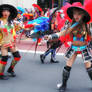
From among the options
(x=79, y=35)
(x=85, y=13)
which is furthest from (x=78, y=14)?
(x=79, y=35)

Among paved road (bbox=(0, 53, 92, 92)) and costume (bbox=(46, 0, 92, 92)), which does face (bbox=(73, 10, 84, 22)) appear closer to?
costume (bbox=(46, 0, 92, 92))

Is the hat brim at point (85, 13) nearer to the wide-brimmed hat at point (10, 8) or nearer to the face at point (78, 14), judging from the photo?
the face at point (78, 14)

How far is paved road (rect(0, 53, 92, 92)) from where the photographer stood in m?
→ 4.16

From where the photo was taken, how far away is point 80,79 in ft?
15.4

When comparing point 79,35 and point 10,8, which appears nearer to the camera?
point 79,35

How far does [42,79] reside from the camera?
4691 mm

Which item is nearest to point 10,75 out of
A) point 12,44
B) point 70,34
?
point 12,44

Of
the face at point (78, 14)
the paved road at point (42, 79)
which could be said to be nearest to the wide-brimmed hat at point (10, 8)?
the paved road at point (42, 79)

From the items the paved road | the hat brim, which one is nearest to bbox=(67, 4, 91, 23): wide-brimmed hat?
the hat brim

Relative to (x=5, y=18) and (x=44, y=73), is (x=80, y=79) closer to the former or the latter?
(x=44, y=73)

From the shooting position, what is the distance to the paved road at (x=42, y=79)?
13.6 ft

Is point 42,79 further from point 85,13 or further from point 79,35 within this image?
point 85,13

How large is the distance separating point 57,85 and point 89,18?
140 cm

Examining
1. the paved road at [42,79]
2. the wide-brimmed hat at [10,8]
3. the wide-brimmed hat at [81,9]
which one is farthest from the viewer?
the wide-brimmed hat at [10,8]
